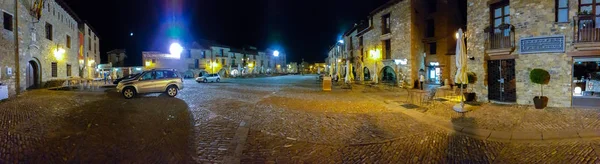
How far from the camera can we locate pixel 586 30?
9914mm

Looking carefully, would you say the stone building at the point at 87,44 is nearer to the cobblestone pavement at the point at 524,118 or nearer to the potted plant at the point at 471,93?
the potted plant at the point at 471,93

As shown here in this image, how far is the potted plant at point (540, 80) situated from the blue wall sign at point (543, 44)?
0.92m

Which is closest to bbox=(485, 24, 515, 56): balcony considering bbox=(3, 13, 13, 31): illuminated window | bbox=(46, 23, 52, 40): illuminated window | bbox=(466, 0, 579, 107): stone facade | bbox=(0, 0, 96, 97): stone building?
bbox=(466, 0, 579, 107): stone facade

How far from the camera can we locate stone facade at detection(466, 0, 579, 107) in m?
10.5

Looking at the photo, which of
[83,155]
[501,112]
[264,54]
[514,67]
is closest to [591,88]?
[514,67]

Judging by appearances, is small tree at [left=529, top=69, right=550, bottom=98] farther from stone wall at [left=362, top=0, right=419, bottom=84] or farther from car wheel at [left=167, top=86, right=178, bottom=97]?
car wheel at [left=167, top=86, right=178, bottom=97]

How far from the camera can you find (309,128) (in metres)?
7.44

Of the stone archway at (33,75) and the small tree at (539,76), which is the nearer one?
the small tree at (539,76)

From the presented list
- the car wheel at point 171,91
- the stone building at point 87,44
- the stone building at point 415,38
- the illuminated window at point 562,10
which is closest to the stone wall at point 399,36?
the stone building at point 415,38

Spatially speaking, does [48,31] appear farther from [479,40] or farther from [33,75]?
[479,40]

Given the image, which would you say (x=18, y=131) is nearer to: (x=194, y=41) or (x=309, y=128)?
(x=309, y=128)

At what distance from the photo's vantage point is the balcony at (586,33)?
972cm

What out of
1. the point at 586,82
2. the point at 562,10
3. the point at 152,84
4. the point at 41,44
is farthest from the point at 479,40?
the point at 41,44

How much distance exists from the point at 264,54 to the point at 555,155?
8208 cm
